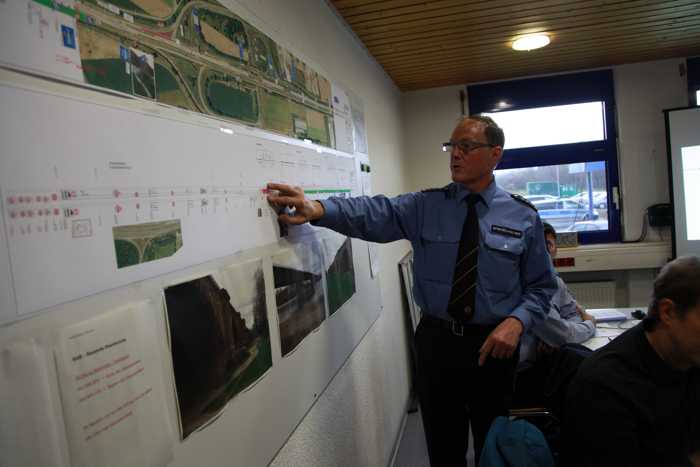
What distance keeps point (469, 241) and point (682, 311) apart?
28.3 inches

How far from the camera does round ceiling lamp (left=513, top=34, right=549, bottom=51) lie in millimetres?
2928

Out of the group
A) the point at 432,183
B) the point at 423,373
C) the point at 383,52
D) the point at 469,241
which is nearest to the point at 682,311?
the point at 469,241

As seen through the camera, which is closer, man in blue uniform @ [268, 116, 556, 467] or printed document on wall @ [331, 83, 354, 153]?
man in blue uniform @ [268, 116, 556, 467]

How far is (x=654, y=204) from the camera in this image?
4.15 m

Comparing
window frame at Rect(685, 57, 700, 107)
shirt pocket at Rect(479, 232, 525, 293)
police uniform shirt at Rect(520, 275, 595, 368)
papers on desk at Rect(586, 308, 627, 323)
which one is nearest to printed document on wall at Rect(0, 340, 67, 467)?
shirt pocket at Rect(479, 232, 525, 293)

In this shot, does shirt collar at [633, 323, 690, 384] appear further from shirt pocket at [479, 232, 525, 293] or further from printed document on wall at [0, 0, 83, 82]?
printed document on wall at [0, 0, 83, 82]

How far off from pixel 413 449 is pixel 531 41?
277cm

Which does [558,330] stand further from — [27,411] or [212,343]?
[27,411]

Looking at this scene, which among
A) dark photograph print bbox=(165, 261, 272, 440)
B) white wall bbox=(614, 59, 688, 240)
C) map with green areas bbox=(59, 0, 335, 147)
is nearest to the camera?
map with green areas bbox=(59, 0, 335, 147)

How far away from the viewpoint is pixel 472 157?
1.76 metres

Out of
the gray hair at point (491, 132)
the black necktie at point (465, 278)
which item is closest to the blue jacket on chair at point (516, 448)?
the black necktie at point (465, 278)

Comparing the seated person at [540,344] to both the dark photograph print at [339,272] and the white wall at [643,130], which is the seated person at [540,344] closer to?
the dark photograph print at [339,272]

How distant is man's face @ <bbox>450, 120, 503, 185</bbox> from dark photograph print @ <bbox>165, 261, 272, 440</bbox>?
981 millimetres

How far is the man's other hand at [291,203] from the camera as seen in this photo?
49.8 inches
